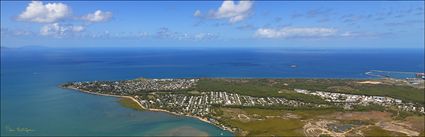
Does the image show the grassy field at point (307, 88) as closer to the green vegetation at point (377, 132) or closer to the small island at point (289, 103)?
the small island at point (289, 103)

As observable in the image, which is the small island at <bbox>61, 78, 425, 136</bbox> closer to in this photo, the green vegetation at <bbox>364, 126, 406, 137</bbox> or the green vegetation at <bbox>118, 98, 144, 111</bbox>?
the green vegetation at <bbox>364, 126, 406, 137</bbox>

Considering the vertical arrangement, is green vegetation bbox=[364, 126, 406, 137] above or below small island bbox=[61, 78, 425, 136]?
below

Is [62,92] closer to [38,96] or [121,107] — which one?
[38,96]

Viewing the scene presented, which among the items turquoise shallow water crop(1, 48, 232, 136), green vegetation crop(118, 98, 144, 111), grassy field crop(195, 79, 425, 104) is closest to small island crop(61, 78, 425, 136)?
grassy field crop(195, 79, 425, 104)

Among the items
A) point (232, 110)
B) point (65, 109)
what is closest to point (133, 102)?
point (65, 109)

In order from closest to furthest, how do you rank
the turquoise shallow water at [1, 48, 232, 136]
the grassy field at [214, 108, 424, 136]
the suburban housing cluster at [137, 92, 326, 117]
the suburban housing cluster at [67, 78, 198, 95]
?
the turquoise shallow water at [1, 48, 232, 136]
the grassy field at [214, 108, 424, 136]
the suburban housing cluster at [137, 92, 326, 117]
the suburban housing cluster at [67, 78, 198, 95]

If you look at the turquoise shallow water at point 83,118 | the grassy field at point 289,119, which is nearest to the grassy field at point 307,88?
the grassy field at point 289,119
